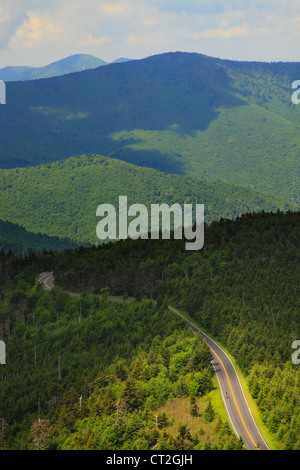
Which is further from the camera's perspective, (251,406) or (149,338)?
(149,338)

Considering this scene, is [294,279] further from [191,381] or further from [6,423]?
[6,423]

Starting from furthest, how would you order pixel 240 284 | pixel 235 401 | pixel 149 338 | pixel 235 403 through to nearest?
pixel 240 284 → pixel 149 338 → pixel 235 401 → pixel 235 403

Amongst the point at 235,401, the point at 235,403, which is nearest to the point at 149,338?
the point at 235,401

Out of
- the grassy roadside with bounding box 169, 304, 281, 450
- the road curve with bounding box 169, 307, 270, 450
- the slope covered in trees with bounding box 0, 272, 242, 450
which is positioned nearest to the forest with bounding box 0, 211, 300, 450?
the slope covered in trees with bounding box 0, 272, 242, 450

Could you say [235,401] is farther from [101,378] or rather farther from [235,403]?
[101,378]

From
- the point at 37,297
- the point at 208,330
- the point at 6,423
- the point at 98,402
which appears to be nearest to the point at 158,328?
the point at 208,330

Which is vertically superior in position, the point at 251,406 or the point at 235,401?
the point at 235,401

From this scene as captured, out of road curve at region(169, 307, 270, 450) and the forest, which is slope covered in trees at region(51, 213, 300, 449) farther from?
road curve at region(169, 307, 270, 450)
